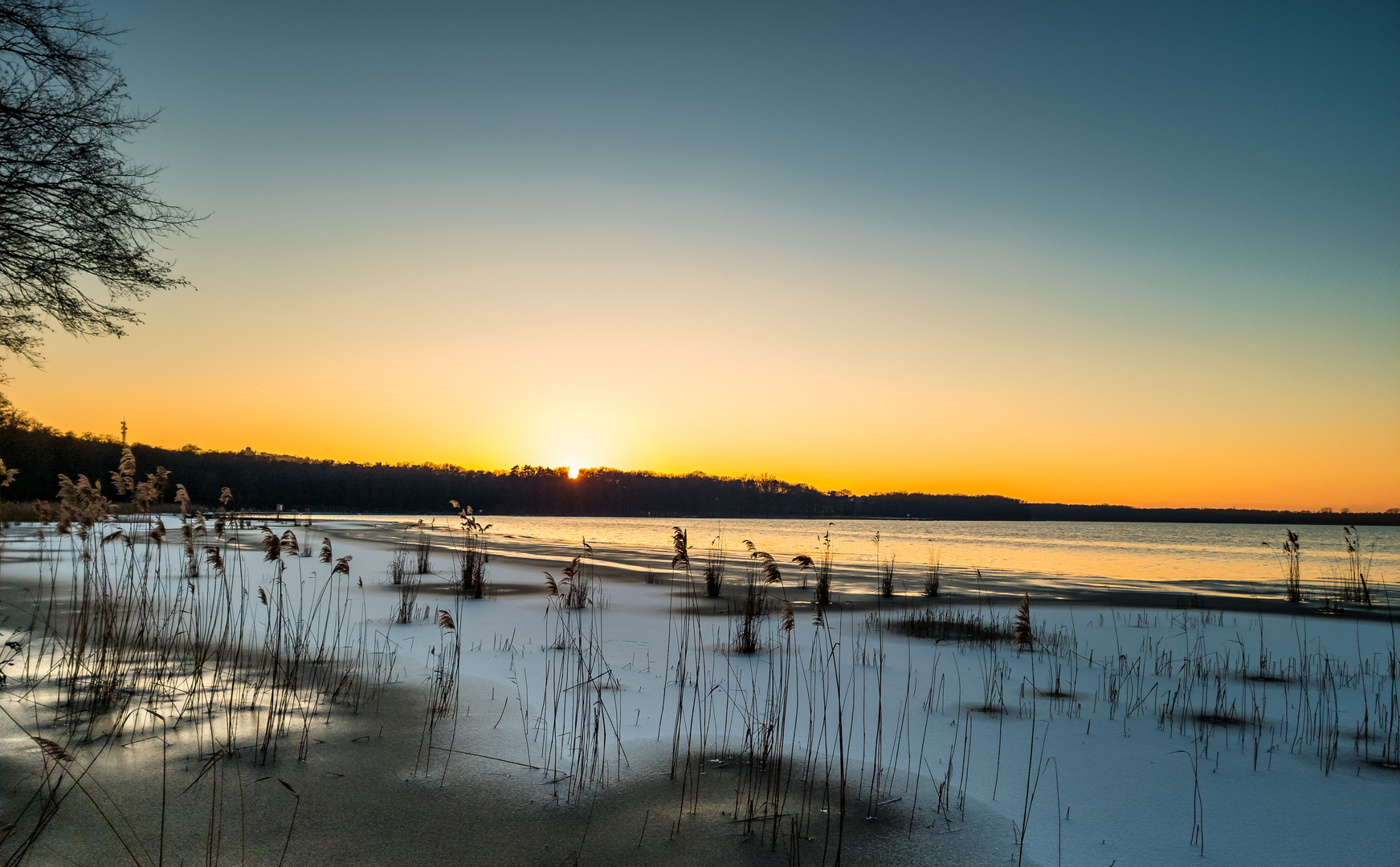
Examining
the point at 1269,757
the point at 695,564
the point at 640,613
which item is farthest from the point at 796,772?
the point at 695,564

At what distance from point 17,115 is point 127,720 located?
4.35 m

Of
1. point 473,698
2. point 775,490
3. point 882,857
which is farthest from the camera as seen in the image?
point 775,490

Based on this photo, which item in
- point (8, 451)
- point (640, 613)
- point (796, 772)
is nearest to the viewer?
point (796, 772)

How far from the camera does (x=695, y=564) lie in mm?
18562

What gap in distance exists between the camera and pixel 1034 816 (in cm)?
397

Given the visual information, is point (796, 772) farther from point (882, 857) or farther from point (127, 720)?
point (127, 720)

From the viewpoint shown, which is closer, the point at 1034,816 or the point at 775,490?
the point at 1034,816

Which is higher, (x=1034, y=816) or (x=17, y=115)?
(x=17, y=115)

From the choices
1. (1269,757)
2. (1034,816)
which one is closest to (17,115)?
(1034,816)

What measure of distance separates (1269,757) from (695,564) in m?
14.3

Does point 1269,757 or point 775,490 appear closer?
point 1269,757

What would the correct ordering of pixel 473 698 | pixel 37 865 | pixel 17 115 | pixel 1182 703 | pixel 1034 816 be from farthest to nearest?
pixel 1182 703 < pixel 473 698 < pixel 17 115 < pixel 1034 816 < pixel 37 865

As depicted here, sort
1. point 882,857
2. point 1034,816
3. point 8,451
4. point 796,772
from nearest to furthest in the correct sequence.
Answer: point 882,857
point 1034,816
point 796,772
point 8,451

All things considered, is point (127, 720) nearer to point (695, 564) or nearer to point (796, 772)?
point (796, 772)
